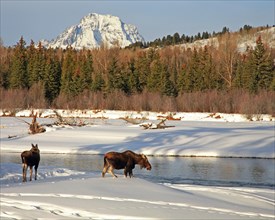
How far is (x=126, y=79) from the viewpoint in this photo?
64.9m

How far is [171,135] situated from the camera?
2655 centimetres

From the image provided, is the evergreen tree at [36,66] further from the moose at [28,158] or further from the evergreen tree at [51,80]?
the moose at [28,158]

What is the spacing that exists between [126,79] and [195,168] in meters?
47.9

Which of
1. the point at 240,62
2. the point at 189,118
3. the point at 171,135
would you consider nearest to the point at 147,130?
the point at 171,135

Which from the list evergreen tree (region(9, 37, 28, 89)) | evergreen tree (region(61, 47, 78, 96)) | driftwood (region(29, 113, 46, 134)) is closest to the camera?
driftwood (region(29, 113, 46, 134))

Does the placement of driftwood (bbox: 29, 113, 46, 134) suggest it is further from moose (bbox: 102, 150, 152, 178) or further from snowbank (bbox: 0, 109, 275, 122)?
moose (bbox: 102, 150, 152, 178)

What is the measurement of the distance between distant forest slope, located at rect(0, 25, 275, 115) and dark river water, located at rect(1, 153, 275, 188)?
28639 millimetres

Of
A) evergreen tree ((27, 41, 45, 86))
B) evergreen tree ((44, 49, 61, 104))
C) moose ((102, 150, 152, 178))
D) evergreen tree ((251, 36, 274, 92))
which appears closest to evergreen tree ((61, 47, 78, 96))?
evergreen tree ((44, 49, 61, 104))

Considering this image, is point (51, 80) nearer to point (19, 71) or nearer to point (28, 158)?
point (19, 71)

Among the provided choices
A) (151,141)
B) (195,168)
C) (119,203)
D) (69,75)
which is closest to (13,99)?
(69,75)

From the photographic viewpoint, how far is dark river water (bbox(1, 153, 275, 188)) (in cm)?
1477

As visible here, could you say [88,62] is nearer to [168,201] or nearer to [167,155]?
[167,155]

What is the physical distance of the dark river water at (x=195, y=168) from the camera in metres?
14.8

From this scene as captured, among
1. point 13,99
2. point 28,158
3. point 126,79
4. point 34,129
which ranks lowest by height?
point 28,158
